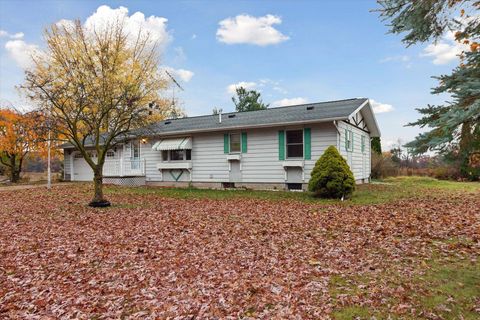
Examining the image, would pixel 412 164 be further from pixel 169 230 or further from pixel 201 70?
pixel 169 230

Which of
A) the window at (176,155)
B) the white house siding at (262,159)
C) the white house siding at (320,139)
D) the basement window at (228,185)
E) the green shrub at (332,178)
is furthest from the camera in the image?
the window at (176,155)

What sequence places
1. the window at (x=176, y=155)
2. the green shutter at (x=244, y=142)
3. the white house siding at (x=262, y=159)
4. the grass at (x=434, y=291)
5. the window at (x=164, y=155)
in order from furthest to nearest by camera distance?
the window at (x=164, y=155) → the window at (x=176, y=155) → the green shutter at (x=244, y=142) → the white house siding at (x=262, y=159) → the grass at (x=434, y=291)

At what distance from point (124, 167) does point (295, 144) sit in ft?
38.9

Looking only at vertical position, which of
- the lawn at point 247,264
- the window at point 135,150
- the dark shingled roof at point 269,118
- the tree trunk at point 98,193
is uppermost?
the dark shingled roof at point 269,118

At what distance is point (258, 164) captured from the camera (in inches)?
623

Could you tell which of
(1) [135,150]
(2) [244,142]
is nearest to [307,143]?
(2) [244,142]

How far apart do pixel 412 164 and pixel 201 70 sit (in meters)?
19.3

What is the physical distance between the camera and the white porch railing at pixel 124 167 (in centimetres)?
1995

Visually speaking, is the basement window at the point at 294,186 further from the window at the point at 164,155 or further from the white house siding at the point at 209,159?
the window at the point at 164,155

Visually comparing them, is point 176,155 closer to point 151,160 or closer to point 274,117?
point 151,160

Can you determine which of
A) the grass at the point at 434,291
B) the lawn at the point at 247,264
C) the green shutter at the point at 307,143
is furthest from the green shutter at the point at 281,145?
the grass at the point at 434,291

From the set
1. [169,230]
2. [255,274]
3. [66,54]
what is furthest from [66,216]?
[66,54]

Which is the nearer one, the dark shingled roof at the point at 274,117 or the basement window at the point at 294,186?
the dark shingled roof at the point at 274,117

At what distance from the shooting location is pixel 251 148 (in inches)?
629
